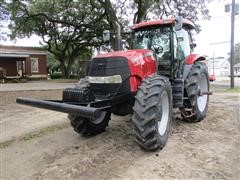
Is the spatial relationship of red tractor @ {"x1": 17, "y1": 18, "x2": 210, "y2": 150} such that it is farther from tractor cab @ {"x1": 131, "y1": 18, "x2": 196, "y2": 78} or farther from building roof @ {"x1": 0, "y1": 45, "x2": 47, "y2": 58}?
building roof @ {"x1": 0, "y1": 45, "x2": 47, "y2": 58}

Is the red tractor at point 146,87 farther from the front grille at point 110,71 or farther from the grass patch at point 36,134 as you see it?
the grass patch at point 36,134

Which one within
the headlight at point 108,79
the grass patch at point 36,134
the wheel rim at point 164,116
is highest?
the headlight at point 108,79

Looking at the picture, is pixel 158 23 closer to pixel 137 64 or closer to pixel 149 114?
pixel 137 64

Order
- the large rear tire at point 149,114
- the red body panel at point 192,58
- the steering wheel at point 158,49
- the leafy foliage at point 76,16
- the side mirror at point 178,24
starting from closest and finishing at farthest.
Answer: the large rear tire at point 149,114
the side mirror at point 178,24
the steering wheel at point 158,49
the red body panel at point 192,58
the leafy foliage at point 76,16

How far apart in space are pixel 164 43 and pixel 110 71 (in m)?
1.62

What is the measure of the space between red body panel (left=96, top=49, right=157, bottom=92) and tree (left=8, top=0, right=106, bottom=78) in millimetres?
16299

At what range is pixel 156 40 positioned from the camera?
6.66m

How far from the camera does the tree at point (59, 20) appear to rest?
24.5m

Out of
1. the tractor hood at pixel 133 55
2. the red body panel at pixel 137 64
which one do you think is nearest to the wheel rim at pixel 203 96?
the red body panel at pixel 137 64

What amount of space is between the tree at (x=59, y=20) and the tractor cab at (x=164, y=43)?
1534cm

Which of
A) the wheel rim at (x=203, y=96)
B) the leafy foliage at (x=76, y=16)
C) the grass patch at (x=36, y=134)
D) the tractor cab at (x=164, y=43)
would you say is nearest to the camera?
the tractor cab at (x=164, y=43)

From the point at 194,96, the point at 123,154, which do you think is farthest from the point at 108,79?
the point at 194,96

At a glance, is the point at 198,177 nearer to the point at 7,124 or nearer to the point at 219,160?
the point at 219,160

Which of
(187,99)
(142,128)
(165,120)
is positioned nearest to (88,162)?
(142,128)
